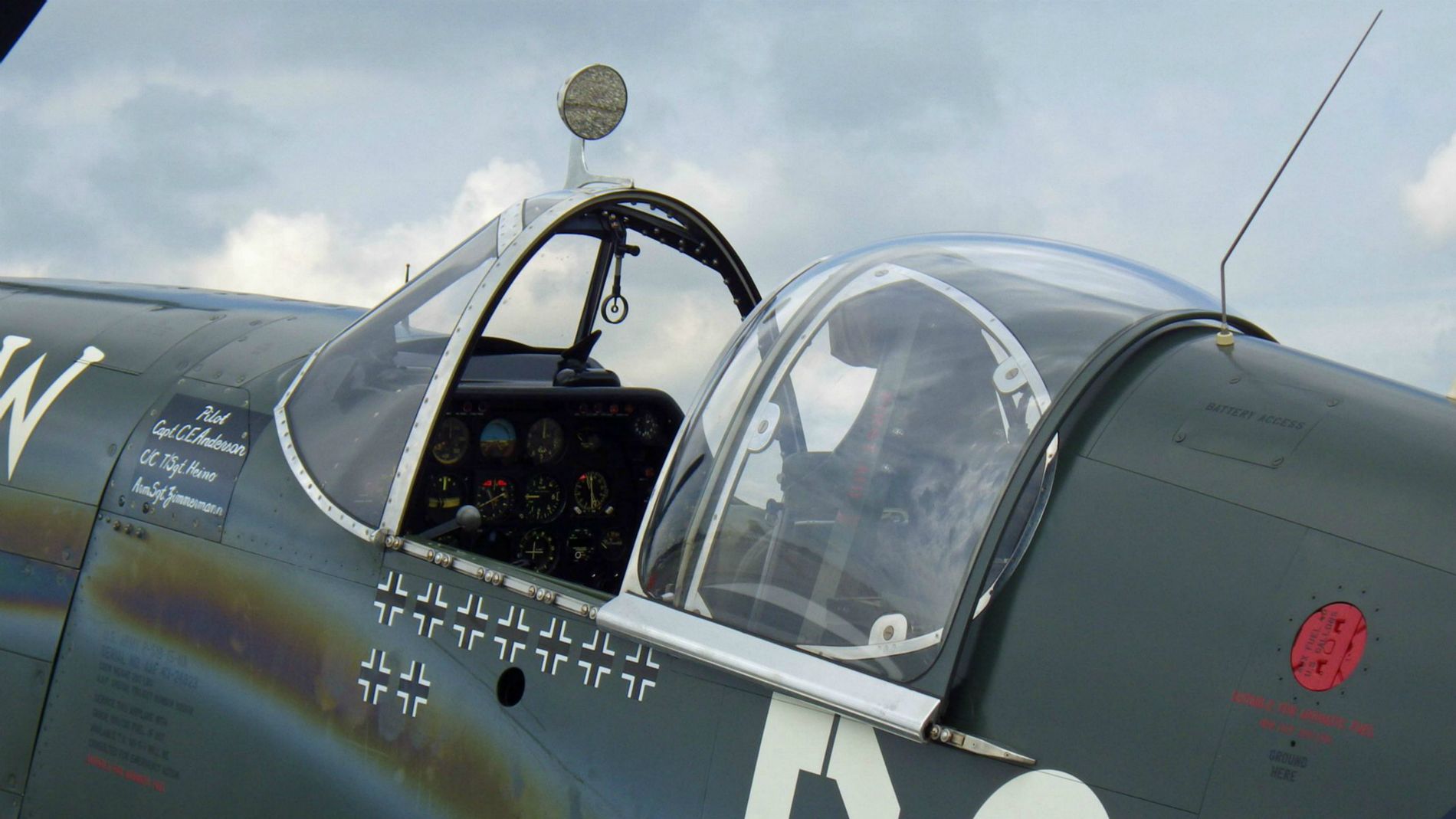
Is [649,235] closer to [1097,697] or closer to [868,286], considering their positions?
[868,286]

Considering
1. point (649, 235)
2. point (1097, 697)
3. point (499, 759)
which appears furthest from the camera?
point (649, 235)

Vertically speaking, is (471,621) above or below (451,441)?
below

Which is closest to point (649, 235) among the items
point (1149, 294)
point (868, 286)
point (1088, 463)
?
point (868, 286)

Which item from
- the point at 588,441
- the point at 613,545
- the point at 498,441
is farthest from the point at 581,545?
→ the point at 498,441

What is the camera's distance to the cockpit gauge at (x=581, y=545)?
483 cm

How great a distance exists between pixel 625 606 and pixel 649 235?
2.34 m

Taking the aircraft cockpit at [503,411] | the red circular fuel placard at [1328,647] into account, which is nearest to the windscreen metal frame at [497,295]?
the aircraft cockpit at [503,411]

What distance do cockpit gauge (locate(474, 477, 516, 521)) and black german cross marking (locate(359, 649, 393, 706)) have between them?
3.71 ft

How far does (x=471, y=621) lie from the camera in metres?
3.21

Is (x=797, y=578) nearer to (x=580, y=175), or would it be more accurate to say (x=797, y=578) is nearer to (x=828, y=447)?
(x=828, y=447)

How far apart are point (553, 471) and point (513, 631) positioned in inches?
67.5

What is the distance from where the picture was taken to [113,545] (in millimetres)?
3965

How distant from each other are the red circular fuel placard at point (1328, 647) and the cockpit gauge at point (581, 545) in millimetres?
2982

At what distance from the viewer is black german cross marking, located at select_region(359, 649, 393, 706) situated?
329 cm
